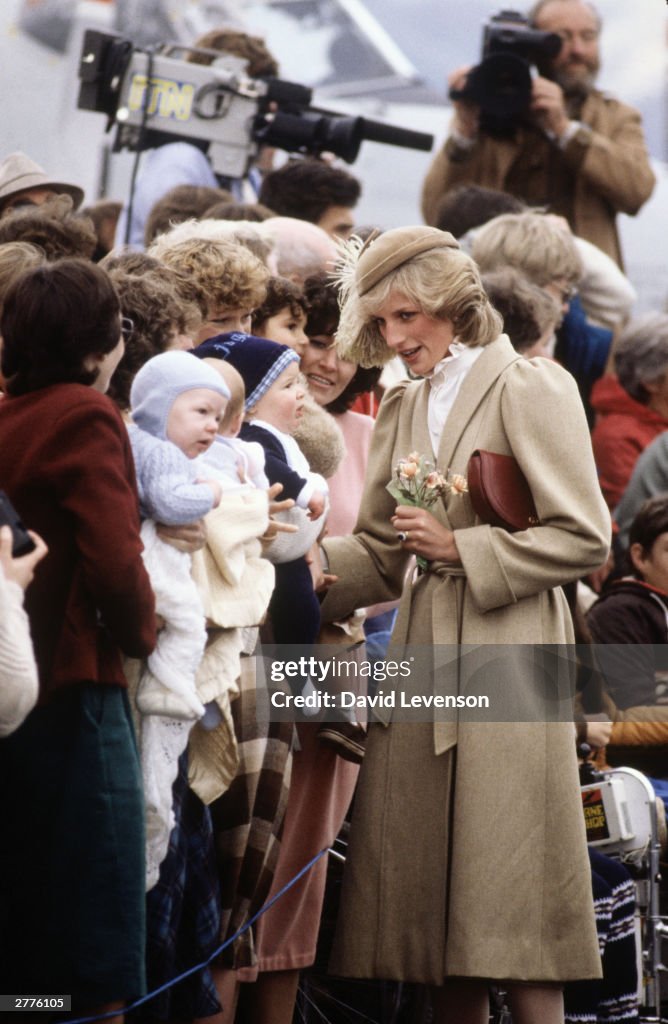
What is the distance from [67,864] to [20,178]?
2.53 meters

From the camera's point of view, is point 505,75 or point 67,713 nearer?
point 67,713

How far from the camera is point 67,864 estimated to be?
2.92 metres

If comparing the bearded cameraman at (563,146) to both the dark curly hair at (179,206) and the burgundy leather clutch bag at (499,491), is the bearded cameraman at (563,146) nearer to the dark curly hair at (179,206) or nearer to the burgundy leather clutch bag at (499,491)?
the dark curly hair at (179,206)

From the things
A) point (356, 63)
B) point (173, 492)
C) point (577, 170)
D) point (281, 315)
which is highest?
point (356, 63)

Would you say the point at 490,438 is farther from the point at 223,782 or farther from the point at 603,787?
the point at 603,787

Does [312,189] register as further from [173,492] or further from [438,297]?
[173,492]

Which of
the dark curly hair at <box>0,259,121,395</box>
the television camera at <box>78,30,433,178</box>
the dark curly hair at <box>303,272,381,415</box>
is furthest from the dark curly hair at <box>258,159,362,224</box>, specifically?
the dark curly hair at <box>0,259,121,395</box>

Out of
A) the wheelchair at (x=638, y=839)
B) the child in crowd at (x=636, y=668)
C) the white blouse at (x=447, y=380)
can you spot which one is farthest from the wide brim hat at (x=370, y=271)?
the child in crowd at (x=636, y=668)

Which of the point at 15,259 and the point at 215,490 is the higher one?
the point at 15,259

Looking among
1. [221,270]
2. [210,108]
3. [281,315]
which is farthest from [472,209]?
[221,270]

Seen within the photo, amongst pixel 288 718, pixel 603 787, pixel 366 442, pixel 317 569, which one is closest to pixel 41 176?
pixel 366 442

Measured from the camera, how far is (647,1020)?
4797 mm

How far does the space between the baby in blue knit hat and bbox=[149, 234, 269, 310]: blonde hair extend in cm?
85

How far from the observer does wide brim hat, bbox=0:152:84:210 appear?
487 cm
